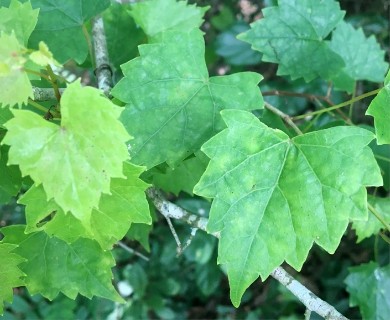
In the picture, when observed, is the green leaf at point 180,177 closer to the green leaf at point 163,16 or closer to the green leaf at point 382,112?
the green leaf at point 163,16

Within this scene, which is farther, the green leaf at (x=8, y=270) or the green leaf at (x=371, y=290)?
the green leaf at (x=371, y=290)

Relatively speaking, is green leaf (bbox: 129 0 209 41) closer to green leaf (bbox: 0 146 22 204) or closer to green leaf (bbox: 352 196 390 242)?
green leaf (bbox: 0 146 22 204)

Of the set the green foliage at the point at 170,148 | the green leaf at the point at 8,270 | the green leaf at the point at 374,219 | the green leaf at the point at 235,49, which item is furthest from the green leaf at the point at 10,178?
the green leaf at the point at 235,49

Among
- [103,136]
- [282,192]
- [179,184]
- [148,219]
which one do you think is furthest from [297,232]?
[179,184]

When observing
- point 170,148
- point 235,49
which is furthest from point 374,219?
point 235,49

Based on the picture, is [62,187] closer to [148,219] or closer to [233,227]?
[148,219]

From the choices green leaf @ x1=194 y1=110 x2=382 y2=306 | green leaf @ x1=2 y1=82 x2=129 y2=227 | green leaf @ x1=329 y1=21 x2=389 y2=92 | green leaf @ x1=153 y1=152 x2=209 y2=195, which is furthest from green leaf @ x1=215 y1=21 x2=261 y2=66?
green leaf @ x1=2 y1=82 x2=129 y2=227

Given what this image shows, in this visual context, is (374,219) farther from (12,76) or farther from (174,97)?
(12,76)
